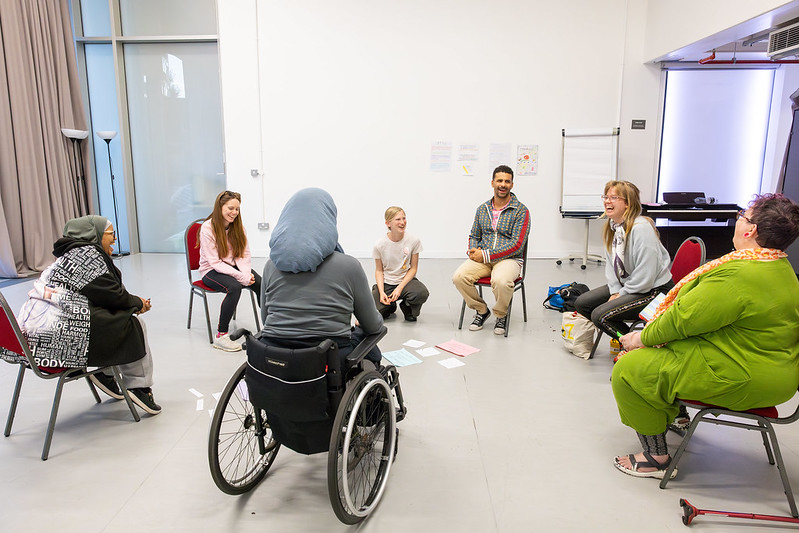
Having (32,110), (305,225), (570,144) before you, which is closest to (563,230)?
(570,144)

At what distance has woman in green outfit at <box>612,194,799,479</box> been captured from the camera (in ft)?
5.98

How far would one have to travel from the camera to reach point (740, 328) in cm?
187

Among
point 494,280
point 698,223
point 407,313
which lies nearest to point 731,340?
point 494,280

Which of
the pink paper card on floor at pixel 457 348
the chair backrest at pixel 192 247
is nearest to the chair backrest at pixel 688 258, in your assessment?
the pink paper card on floor at pixel 457 348

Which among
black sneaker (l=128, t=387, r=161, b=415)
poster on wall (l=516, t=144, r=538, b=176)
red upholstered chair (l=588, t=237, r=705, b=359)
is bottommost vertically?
black sneaker (l=128, t=387, r=161, b=415)

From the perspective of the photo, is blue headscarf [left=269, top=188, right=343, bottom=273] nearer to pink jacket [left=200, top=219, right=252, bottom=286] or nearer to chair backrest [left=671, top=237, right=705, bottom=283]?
pink jacket [left=200, top=219, right=252, bottom=286]

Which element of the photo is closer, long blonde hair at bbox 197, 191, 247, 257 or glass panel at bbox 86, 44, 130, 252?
long blonde hair at bbox 197, 191, 247, 257

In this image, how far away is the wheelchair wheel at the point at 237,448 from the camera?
5.96ft

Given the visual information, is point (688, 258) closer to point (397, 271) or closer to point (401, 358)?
point (401, 358)

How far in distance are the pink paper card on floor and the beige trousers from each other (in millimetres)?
379

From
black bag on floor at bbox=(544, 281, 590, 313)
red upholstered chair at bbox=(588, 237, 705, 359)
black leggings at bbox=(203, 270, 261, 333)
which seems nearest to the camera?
red upholstered chair at bbox=(588, 237, 705, 359)

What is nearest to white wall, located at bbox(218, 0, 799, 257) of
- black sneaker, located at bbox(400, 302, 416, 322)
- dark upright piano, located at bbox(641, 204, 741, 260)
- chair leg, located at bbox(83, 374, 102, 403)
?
dark upright piano, located at bbox(641, 204, 741, 260)

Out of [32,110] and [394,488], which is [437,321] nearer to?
[394,488]

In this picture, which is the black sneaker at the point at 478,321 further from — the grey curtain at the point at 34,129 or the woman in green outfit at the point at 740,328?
the grey curtain at the point at 34,129
